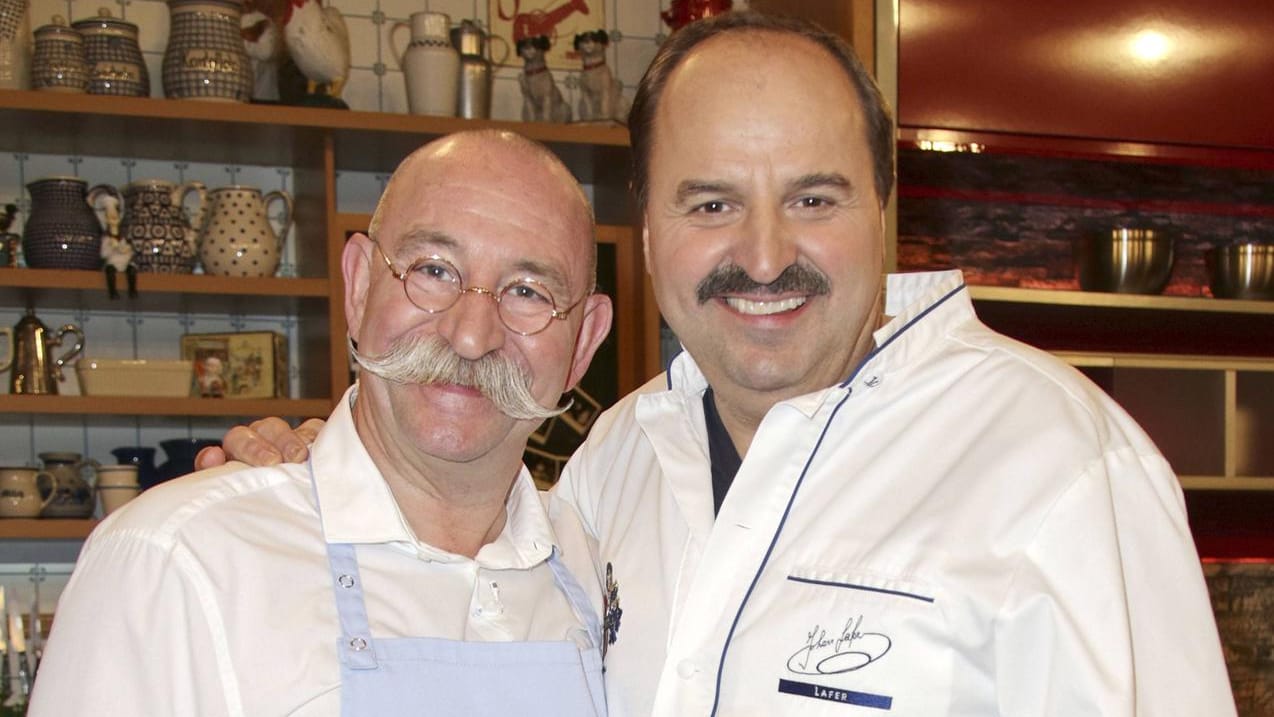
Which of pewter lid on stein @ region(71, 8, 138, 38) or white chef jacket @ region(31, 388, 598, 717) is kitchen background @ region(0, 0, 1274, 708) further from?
white chef jacket @ region(31, 388, 598, 717)

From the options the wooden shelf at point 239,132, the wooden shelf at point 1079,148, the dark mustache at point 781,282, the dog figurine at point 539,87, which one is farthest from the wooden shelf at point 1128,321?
the dark mustache at point 781,282

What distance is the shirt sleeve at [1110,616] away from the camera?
1.16 meters

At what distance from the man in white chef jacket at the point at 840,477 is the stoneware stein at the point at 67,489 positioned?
4.46 feet

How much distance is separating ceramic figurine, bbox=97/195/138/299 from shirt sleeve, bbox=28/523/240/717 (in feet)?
4.92

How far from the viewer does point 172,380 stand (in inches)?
106

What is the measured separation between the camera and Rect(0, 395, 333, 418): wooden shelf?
8.44 ft

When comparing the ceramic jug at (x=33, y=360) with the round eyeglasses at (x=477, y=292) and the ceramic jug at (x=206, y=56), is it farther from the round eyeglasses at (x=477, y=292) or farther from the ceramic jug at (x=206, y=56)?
the round eyeglasses at (x=477, y=292)

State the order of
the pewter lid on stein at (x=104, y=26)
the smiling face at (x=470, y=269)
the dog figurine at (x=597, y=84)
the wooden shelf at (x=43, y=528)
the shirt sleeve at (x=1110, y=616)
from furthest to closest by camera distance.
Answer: the dog figurine at (x=597, y=84) < the pewter lid on stein at (x=104, y=26) < the wooden shelf at (x=43, y=528) < the smiling face at (x=470, y=269) < the shirt sleeve at (x=1110, y=616)

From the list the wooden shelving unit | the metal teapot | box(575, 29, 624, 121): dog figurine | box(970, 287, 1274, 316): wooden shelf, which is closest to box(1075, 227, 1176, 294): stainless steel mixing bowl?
box(970, 287, 1274, 316): wooden shelf

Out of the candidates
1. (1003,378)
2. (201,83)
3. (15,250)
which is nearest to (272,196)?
(201,83)

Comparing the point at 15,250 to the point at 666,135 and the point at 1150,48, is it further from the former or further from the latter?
the point at 1150,48

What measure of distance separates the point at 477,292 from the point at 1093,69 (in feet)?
5.80

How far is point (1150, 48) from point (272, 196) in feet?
6.02

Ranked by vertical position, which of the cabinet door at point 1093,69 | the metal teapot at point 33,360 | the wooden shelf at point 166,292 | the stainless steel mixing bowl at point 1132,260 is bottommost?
the metal teapot at point 33,360
